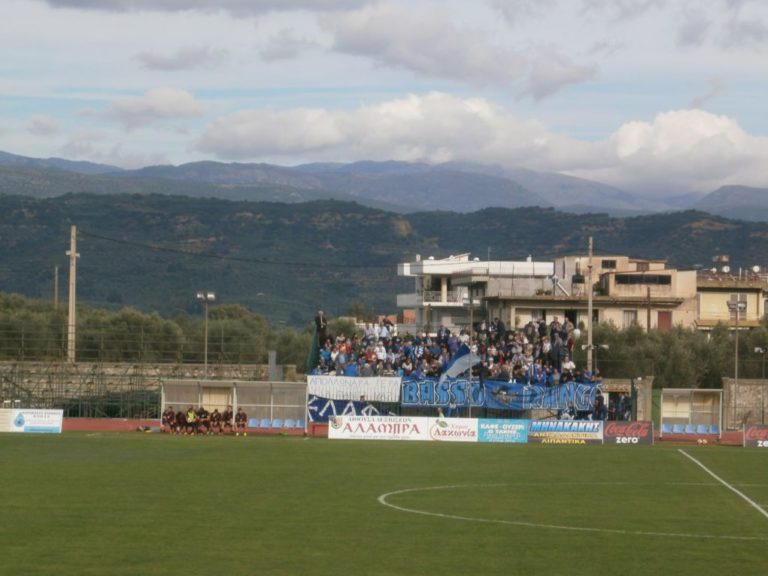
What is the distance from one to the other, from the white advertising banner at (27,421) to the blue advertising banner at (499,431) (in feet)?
63.8

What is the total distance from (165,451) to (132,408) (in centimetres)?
2673

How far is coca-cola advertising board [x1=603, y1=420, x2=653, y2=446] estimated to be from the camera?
60.3m

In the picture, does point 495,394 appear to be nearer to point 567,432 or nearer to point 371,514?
point 567,432

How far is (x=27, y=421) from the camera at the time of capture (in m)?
62.3

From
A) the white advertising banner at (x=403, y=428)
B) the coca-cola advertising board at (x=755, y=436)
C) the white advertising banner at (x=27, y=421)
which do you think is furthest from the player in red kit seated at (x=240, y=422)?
the coca-cola advertising board at (x=755, y=436)

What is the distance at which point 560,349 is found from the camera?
68625 millimetres

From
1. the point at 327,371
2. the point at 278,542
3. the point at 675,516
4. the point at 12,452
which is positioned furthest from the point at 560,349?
the point at 278,542

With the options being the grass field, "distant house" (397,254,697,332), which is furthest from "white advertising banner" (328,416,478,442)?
"distant house" (397,254,697,332)

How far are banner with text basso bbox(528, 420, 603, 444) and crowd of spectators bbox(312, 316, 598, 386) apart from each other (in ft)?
20.5

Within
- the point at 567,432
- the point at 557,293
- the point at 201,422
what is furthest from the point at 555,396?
the point at 557,293

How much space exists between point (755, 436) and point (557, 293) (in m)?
51.0

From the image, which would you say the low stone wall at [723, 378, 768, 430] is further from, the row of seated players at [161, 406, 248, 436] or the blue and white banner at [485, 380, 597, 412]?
the row of seated players at [161, 406, 248, 436]

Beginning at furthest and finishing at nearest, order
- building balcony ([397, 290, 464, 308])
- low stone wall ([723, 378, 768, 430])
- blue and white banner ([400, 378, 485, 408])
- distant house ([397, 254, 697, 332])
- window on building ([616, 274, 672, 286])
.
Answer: building balcony ([397, 290, 464, 308]) < window on building ([616, 274, 672, 286]) < distant house ([397, 254, 697, 332]) < low stone wall ([723, 378, 768, 430]) < blue and white banner ([400, 378, 485, 408])

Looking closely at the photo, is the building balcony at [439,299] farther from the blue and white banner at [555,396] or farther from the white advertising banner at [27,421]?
the white advertising banner at [27,421]
